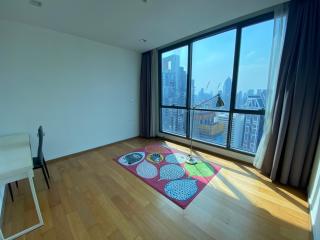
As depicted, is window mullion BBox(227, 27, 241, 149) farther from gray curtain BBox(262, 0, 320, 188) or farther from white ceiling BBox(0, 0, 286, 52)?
gray curtain BBox(262, 0, 320, 188)

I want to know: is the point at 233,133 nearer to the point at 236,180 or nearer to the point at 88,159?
the point at 236,180

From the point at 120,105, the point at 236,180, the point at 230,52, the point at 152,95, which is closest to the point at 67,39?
the point at 120,105

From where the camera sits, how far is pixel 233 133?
2.84 metres

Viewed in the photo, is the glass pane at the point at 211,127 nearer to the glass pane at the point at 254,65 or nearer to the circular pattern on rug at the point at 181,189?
the glass pane at the point at 254,65

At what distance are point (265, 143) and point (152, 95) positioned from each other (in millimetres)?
2735

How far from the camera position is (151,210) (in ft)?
5.43

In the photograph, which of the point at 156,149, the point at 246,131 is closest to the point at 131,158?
the point at 156,149

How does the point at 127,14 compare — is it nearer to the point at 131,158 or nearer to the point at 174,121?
the point at 131,158

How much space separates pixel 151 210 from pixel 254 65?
2701mm

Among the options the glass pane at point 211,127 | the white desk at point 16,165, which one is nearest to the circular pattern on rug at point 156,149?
the glass pane at point 211,127

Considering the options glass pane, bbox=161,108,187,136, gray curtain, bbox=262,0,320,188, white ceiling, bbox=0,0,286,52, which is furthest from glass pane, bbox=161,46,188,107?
gray curtain, bbox=262,0,320,188

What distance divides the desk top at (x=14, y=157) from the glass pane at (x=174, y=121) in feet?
9.77

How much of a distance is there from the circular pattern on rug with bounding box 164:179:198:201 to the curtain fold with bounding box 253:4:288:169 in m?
1.17

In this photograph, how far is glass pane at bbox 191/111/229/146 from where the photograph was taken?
9.71 ft
